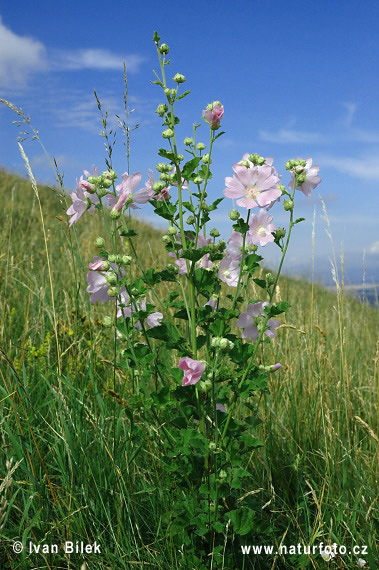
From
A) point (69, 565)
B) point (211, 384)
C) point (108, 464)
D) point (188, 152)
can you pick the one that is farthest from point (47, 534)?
point (188, 152)

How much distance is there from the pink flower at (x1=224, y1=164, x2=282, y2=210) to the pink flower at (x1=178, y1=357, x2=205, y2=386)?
481 mm

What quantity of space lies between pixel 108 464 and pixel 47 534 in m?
0.32

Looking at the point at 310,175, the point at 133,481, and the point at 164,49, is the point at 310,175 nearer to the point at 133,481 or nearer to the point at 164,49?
the point at 164,49

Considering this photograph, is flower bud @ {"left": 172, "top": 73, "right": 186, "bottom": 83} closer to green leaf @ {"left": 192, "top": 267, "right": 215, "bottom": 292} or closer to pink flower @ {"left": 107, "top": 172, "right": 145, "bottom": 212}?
pink flower @ {"left": 107, "top": 172, "right": 145, "bottom": 212}

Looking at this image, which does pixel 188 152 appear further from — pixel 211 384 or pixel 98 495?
pixel 98 495

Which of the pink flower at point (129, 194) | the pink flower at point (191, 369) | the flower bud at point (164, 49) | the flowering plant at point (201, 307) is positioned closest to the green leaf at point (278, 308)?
the flowering plant at point (201, 307)

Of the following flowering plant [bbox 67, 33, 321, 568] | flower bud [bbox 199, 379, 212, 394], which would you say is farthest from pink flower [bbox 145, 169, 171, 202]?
flower bud [bbox 199, 379, 212, 394]

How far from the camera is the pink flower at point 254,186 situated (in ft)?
4.86

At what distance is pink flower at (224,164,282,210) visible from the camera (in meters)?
1.48

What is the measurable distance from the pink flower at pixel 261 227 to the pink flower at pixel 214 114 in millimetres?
322

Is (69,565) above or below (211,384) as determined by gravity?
below

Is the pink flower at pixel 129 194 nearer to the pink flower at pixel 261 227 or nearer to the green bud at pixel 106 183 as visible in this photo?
the green bud at pixel 106 183

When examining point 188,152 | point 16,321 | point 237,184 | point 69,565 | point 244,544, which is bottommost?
point 69,565

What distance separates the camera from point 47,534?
68.8 inches
